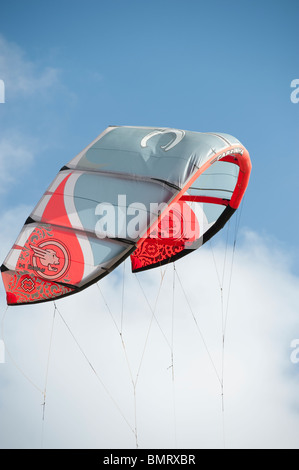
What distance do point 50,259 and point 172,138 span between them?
3.06m

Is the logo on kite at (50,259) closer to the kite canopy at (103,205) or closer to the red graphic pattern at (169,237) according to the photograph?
the kite canopy at (103,205)

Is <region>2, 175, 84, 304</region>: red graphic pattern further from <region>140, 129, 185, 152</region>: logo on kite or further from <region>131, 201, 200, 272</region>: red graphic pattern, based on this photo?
<region>131, 201, 200, 272</region>: red graphic pattern

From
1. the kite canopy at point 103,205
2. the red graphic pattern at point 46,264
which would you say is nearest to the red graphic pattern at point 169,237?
the kite canopy at point 103,205

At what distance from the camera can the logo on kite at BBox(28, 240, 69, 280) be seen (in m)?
8.91

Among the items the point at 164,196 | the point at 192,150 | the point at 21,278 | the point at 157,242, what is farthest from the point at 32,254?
the point at 157,242

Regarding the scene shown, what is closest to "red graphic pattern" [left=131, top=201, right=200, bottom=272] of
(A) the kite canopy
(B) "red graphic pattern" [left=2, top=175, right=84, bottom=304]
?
(A) the kite canopy

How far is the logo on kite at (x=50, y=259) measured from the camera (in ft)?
29.2

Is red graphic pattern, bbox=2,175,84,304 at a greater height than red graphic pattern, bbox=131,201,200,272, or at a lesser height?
lesser

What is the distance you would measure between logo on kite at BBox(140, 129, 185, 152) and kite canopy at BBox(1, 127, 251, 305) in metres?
0.02

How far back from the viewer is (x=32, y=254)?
9.09 meters

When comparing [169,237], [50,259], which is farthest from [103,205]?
[169,237]

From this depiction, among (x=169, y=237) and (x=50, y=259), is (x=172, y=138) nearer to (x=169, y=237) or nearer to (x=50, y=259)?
(x=50, y=259)
